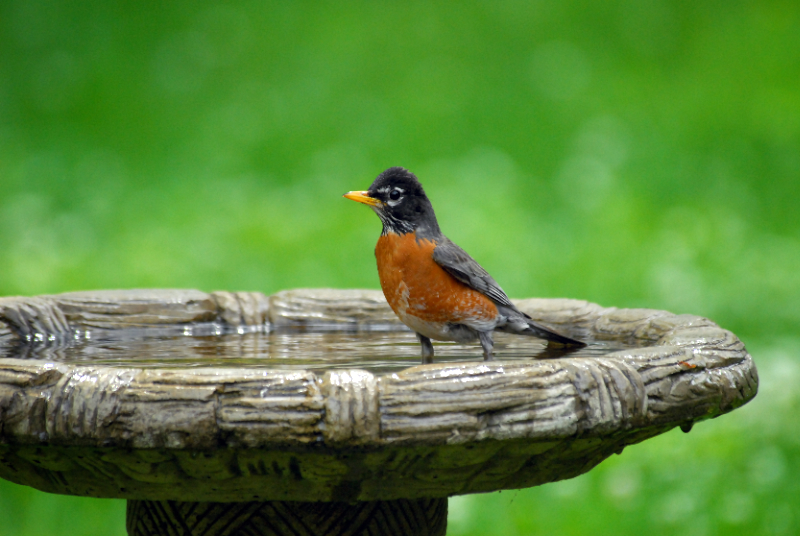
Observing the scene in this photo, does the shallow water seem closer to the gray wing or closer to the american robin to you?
the american robin

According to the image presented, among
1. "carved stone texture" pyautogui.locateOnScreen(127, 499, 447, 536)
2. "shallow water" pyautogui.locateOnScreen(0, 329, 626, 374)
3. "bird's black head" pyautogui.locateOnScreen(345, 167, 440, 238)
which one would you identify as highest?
"bird's black head" pyautogui.locateOnScreen(345, 167, 440, 238)

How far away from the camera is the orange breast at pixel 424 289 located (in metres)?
3.03

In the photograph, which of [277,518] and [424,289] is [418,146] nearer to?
[424,289]

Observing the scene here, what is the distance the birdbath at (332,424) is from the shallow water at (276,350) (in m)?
0.49

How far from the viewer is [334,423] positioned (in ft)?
6.40

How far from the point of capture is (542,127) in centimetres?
872

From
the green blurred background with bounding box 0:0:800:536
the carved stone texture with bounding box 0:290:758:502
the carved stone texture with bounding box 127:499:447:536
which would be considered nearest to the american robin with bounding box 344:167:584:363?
the carved stone texture with bounding box 127:499:447:536

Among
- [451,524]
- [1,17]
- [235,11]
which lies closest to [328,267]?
[451,524]

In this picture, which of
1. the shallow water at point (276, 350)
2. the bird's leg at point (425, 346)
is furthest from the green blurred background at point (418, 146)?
the bird's leg at point (425, 346)

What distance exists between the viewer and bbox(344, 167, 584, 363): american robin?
304cm

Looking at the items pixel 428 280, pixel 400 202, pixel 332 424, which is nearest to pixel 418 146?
pixel 400 202

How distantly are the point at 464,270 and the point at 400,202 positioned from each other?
0.39m

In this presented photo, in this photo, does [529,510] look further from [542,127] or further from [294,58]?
[294,58]

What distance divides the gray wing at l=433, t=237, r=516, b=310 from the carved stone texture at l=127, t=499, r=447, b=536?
33.4 inches
